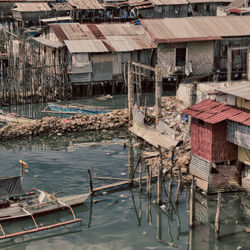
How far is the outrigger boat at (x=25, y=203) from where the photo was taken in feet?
68.7

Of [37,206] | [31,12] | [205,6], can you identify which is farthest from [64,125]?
[205,6]

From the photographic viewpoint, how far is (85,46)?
3925 cm

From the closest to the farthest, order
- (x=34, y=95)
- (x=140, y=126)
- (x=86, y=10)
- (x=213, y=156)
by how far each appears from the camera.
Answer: (x=213, y=156) < (x=140, y=126) < (x=34, y=95) < (x=86, y=10)

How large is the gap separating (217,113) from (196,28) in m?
20.3

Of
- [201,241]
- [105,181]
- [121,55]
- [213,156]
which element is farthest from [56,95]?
[201,241]

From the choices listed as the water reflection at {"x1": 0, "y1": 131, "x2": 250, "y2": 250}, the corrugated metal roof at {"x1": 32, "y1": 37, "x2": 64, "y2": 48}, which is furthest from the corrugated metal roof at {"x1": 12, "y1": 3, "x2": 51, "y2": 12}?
the water reflection at {"x1": 0, "y1": 131, "x2": 250, "y2": 250}

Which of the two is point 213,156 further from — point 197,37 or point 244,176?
point 197,37

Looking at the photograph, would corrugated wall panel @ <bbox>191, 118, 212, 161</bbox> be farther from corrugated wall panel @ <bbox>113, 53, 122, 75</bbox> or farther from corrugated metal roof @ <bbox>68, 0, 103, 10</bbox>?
corrugated metal roof @ <bbox>68, 0, 103, 10</bbox>

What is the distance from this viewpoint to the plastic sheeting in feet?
70.0

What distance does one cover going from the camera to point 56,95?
128ft

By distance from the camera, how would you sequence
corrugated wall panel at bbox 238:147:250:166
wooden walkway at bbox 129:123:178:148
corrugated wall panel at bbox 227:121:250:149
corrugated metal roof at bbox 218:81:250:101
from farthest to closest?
wooden walkway at bbox 129:123:178:148 → corrugated wall panel at bbox 238:147:250:166 → corrugated metal roof at bbox 218:81:250:101 → corrugated wall panel at bbox 227:121:250:149

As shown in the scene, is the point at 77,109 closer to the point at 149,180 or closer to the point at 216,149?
the point at 149,180

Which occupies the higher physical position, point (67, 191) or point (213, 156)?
point (213, 156)

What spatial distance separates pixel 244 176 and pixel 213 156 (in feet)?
5.59
